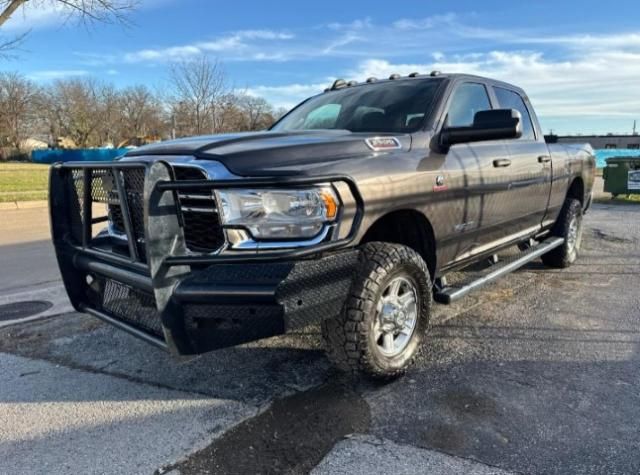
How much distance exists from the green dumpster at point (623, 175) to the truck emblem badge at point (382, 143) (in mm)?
13489

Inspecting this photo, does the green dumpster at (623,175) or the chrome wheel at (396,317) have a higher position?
the green dumpster at (623,175)

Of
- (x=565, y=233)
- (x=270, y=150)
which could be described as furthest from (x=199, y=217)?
(x=565, y=233)

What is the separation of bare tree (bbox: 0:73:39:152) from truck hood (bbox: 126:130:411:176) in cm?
6208

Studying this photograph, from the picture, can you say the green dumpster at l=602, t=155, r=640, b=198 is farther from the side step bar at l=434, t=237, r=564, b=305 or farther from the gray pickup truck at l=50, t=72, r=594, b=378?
the gray pickup truck at l=50, t=72, r=594, b=378

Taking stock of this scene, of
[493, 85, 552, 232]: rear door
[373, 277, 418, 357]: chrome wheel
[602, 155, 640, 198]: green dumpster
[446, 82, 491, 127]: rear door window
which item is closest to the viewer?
[373, 277, 418, 357]: chrome wheel

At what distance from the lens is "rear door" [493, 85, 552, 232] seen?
4.74 metres

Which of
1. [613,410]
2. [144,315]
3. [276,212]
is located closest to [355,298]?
[276,212]

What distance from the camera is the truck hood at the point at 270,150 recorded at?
2.86 meters

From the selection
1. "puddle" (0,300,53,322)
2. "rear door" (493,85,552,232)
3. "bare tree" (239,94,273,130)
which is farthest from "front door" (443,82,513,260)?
"bare tree" (239,94,273,130)

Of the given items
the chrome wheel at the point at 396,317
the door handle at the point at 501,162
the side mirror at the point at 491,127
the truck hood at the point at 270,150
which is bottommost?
the chrome wheel at the point at 396,317

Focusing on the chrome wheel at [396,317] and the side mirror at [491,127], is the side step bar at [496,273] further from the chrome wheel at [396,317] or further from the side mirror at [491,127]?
the side mirror at [491,127]

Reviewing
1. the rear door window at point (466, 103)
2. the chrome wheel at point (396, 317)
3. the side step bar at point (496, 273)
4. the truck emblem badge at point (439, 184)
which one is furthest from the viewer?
the rear door window at point (466, 103)

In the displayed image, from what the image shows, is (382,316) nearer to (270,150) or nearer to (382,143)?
(382,143)

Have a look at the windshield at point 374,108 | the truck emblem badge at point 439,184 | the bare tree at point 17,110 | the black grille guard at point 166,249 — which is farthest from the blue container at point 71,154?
the truck emblem badge at point 439,184
